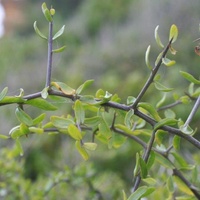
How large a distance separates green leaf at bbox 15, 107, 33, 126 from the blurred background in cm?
207

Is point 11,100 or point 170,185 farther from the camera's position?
point 170,185

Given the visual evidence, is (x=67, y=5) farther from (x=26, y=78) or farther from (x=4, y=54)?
(x=26, y=78)

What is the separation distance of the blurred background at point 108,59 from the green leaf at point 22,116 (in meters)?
2.07

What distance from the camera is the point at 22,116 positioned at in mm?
529

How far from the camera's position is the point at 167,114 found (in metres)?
0.69

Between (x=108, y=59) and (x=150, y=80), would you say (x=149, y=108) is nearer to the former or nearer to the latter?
(x=150, y=80)

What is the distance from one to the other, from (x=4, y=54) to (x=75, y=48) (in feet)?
3.75

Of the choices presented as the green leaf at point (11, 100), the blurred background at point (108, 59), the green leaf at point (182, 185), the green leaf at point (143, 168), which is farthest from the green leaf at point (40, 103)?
the blurred background at point (108, 59)

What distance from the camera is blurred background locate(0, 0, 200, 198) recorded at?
11.6ft

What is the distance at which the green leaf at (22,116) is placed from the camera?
1.72 feet

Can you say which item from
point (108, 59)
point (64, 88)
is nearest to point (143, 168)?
point (64, 88)

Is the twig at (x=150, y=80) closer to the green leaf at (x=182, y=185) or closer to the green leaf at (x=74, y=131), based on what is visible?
the green leaf at (x=74, y=131)

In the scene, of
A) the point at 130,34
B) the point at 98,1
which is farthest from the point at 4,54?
the point at 98,1

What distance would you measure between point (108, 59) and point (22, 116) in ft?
16.2
